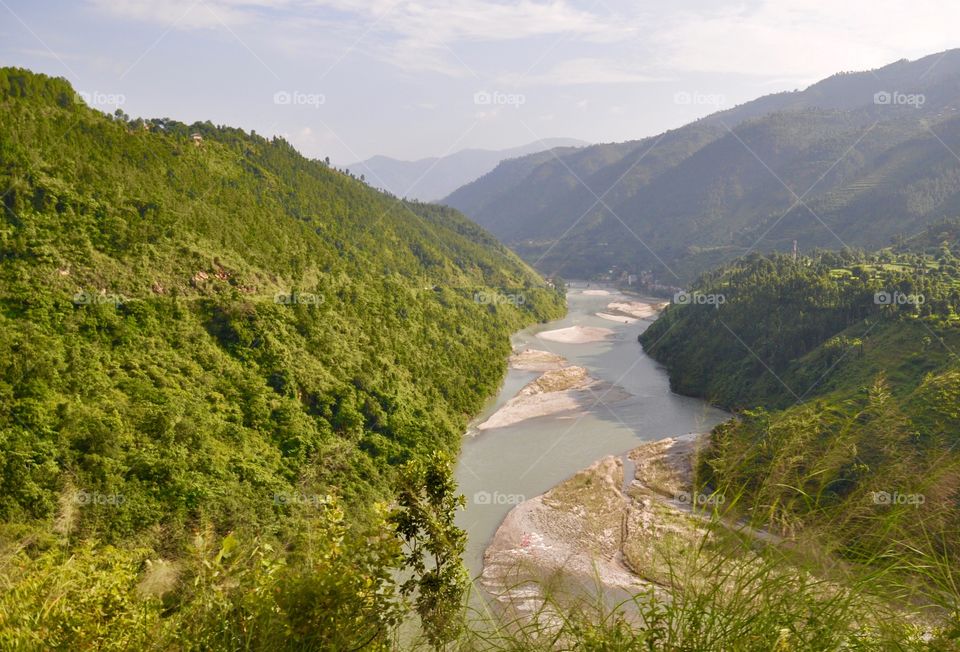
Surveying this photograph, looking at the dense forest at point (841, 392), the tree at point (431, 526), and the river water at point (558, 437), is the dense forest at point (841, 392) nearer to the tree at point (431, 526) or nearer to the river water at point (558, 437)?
the tree at point (431, 526)

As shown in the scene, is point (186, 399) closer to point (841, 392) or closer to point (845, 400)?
point (845, 400)

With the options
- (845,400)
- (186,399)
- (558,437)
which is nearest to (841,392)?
(558,437)

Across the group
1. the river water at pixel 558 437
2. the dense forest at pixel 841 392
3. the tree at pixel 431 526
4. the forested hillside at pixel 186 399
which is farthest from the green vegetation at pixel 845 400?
the river water at pixel 558 437

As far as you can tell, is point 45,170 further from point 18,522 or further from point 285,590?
point 285,590

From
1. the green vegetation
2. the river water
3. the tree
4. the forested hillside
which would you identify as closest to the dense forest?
the green vegetation

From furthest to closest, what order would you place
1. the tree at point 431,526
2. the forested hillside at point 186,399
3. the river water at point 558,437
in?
the river water at point 558,437 < the tree at point 431,526 < the forested hillside at point 186,399

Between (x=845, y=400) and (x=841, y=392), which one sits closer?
(x=845, y=400)

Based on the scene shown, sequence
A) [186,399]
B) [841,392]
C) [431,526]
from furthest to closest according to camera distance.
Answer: [841,392] → [186,399] → [431,526]
